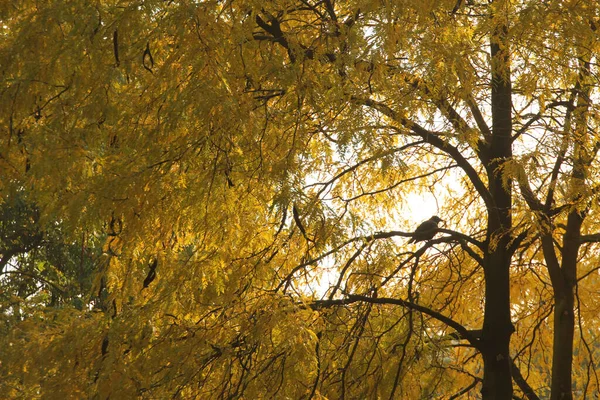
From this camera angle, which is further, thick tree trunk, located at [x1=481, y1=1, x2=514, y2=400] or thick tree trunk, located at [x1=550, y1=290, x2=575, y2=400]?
thick tree trunk, located at [x1=550, y1=290, x2=575, y2=400]

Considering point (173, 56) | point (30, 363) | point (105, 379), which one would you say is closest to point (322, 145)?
point (173, 56)

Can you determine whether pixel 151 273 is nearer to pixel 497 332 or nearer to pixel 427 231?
pixel 427 231

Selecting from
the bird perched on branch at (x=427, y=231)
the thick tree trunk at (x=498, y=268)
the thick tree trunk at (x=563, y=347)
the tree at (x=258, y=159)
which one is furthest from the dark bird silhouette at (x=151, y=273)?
the thick tree trunk at (x=563, y=347)

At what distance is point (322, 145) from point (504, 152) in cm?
123

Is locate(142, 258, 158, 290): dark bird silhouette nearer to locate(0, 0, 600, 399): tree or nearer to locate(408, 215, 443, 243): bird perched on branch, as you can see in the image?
locate(0, 0, 600, 399): tree

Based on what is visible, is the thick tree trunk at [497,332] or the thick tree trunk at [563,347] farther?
the thick tree trunk at [563,347]

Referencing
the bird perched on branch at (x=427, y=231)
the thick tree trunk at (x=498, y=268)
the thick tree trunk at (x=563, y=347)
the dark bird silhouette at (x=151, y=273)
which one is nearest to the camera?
the dark bird silhouette at (x=151, y=273)

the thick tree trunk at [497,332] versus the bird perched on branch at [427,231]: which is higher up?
the bird perched on branch at [427,231]

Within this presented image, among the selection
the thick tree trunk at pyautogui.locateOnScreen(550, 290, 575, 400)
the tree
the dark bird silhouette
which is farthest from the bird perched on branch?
the dark bird silhouette

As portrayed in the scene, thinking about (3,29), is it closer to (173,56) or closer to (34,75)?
(34,75)

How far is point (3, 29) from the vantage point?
616 centimetres

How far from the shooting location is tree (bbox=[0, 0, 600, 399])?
13.8 feet

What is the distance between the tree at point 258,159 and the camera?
4.20 metres

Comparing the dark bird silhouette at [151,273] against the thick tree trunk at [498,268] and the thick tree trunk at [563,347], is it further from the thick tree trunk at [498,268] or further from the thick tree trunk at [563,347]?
the thick tree trunk at [563,347]
